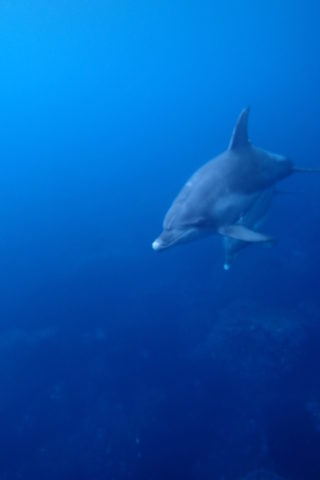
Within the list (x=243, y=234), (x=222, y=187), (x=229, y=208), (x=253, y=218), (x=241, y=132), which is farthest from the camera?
(x=253, y=218)

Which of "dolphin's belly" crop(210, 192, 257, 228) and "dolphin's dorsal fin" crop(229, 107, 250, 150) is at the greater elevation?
"dolphin's dorsal fin" crop(229, 107, 250, 150)

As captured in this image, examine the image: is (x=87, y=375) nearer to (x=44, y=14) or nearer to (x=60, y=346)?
(x=60, y=346)

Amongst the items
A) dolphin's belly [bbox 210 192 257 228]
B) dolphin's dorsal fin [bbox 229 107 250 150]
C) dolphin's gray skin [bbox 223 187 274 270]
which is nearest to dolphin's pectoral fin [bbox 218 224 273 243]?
dolphin's belly [bbox 210 192 257 228]

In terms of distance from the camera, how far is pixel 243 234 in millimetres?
7121

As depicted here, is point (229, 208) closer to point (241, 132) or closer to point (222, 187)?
point (222, 187)

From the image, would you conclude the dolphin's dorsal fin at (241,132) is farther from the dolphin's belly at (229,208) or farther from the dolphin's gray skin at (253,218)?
the dolphin's gray skin at (253,218)

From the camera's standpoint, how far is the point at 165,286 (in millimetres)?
14195

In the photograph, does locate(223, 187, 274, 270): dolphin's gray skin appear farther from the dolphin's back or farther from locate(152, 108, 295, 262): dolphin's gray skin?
the dolphin's back

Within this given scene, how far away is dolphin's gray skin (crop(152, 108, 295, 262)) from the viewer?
6957mm

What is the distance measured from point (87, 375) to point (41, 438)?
2.00 m

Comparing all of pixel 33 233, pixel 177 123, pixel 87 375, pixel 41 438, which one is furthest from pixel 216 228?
pixel 177 123

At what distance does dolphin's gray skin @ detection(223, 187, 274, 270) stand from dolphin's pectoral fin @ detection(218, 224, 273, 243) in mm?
1526

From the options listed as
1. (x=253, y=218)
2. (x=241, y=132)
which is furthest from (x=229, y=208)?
(x=253, y=218)

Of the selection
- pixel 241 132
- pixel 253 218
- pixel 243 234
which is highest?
pixel 241 132
